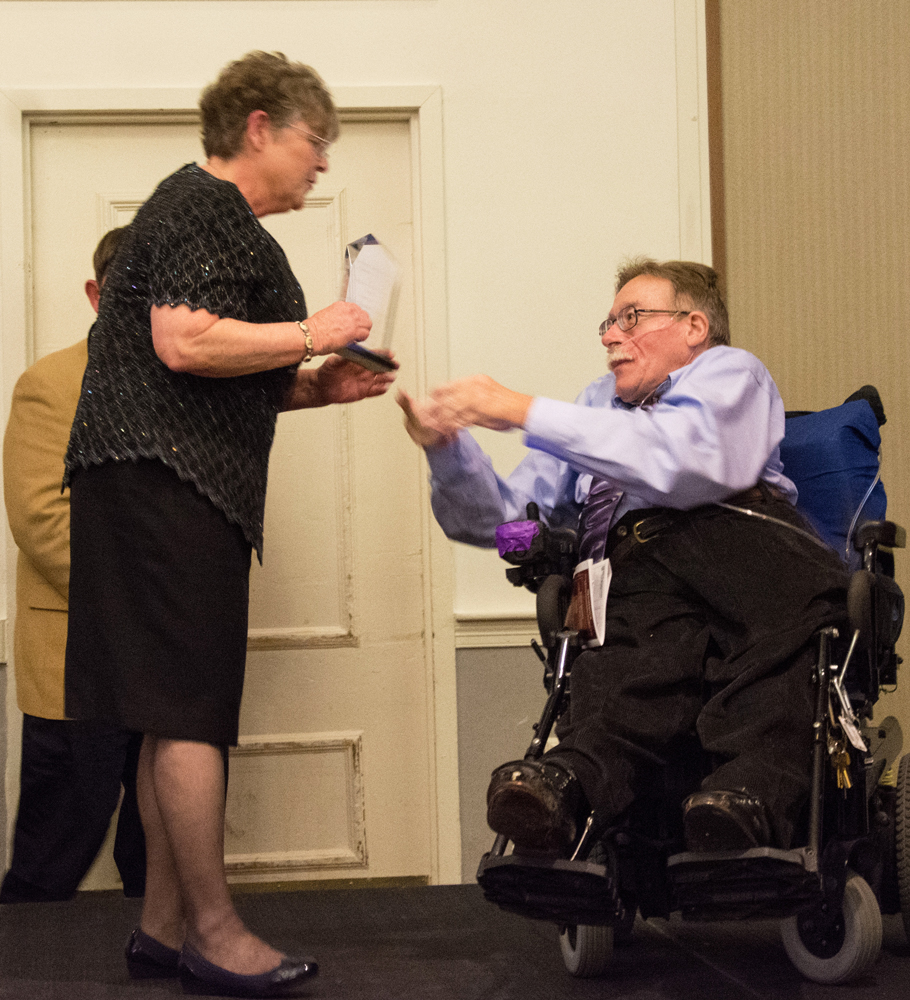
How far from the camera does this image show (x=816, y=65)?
309 cm

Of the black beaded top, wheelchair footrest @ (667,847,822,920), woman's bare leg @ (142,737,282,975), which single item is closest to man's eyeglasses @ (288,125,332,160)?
the black beaded top

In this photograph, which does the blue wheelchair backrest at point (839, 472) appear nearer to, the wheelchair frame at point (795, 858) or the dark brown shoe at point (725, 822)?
the wheelchair frame at point (795, 858)

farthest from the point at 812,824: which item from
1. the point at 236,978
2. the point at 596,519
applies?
the point at 236,978

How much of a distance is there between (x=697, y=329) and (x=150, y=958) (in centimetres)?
147

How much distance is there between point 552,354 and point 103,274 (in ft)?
4.08

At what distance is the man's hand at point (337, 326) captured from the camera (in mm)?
1639

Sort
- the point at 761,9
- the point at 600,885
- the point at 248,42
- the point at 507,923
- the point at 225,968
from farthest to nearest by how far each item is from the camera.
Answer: the point at 761,9
the point at 248,42
the point at 507,923
the point at 225,968
the point at 600,885

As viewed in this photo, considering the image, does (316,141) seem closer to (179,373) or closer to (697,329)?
(179,373)

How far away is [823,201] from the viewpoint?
309 centimetres

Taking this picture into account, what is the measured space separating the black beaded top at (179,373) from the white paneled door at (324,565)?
126cm

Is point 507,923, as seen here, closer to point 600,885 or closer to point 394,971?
point 394,971

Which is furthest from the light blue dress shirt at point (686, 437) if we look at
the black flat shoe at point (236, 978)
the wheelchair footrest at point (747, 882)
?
the black flat shoe at point (236, 978)

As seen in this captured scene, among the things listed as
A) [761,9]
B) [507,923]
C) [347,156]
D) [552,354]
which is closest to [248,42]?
[347,156]

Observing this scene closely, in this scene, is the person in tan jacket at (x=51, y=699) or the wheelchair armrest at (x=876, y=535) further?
the person in tan jacket at (x=51, y=699)
